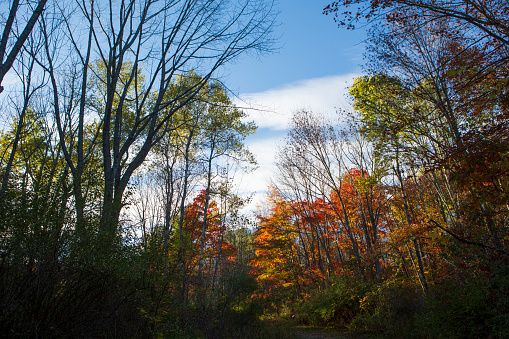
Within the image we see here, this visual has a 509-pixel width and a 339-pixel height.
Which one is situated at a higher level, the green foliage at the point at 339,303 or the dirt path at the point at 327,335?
the green foliage at the point at 339,303

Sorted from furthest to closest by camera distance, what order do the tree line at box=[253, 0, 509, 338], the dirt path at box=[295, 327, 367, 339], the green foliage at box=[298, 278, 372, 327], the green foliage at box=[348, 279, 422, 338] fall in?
the green foliage at box=[298, 278, 372, 327], the dirt path at box=[295, 327, 367, 339], the green foliage at box=[348, 279, 422, 338], the tree line at box=[253, 0, 509, 338]

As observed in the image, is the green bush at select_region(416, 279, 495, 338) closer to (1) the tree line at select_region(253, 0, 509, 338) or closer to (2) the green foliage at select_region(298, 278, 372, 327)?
(1) the tree line at select_region(253, 0, 509, 338)

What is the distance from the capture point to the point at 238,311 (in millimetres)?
12477

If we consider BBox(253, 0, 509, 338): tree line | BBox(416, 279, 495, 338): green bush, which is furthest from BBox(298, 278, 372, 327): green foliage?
BBox(416, 279, 495, 338): green bush

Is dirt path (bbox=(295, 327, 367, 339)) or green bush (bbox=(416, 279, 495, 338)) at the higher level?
green bush (bbox=(416, 279, 495, 338))

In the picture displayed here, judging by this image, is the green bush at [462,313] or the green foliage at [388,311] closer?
the green bush at [462,313]

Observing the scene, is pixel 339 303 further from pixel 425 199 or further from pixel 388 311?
pixel 425 199

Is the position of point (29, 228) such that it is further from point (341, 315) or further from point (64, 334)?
point (341, 315)

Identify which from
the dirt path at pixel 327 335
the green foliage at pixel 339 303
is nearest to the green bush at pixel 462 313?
the dirt path at pixel 327 335

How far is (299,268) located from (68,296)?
15656mm

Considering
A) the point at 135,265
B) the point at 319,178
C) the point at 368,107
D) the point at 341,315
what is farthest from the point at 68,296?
Result: the point at 319,178

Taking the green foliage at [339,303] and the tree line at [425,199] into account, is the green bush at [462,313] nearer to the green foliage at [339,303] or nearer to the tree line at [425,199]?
the tree line at [425,199]

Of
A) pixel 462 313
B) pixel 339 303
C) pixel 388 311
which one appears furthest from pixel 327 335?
pixel 462 313

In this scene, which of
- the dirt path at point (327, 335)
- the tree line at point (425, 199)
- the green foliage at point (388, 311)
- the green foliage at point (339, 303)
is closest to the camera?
the tree line at point (425, 199)
